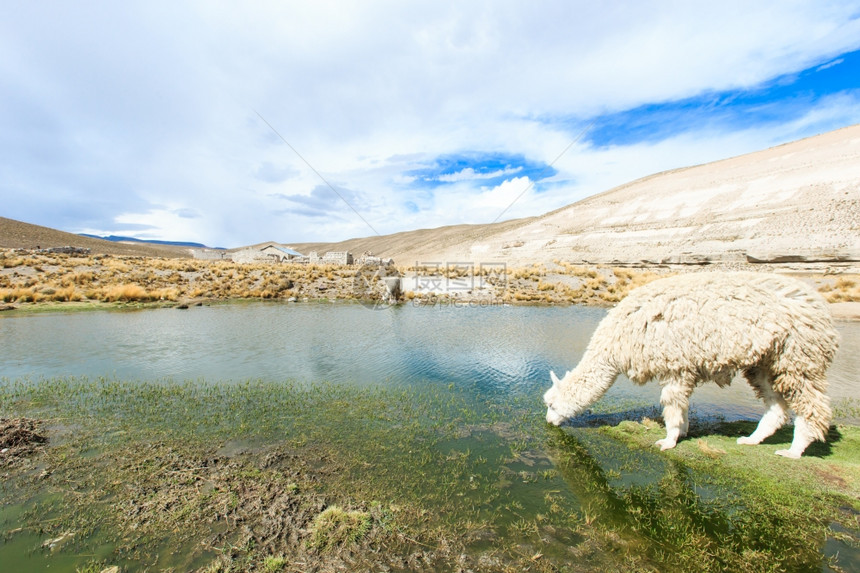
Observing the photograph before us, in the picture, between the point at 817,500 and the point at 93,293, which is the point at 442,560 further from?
the point at 93,293

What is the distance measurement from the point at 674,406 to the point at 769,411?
1.52m

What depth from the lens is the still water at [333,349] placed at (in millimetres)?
8664

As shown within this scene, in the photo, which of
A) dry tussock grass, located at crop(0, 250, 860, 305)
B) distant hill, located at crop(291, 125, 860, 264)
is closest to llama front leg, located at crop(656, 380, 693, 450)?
dry tussock grass, located at crop(0, 250, 860, 305)

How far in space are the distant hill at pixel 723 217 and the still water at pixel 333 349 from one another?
2441 cm

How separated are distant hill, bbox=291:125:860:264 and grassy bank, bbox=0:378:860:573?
35.5m

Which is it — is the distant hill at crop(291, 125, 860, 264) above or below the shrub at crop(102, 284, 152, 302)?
above

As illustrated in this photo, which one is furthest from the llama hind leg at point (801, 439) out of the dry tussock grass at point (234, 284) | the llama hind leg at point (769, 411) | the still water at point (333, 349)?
the dry tussock grass at point (234, 284)

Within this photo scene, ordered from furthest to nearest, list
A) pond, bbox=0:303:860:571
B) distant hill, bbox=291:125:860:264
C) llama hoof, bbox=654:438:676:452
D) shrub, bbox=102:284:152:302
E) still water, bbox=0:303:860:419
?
distant hill, bbox=291:125:860:264, shrub, bbox=102:284:152:302, still water, bbox=0:303:860:419, llama hoof, bbox=654:438:676:452, pond, bbox=0:303:860:571

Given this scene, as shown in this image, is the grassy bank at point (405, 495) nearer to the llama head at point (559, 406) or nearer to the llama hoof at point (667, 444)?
the llama hoof at point (667, 444)

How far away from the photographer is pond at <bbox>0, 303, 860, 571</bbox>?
4145 mm

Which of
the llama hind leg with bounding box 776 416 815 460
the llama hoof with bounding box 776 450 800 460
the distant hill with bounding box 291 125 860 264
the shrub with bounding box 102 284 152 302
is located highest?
the distant hill with bounding box 291 125 860 264

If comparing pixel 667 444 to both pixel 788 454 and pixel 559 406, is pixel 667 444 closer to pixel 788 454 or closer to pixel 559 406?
pixel 788 454

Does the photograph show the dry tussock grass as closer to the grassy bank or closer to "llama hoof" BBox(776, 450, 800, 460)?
the grassy bank

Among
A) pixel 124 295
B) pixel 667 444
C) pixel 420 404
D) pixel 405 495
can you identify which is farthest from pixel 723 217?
pixel 124 295
